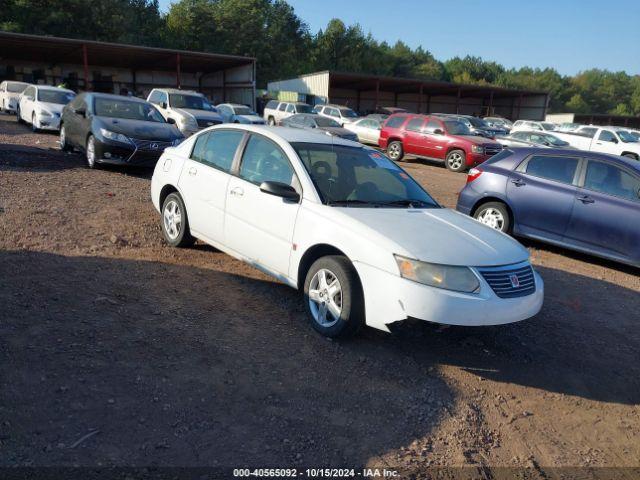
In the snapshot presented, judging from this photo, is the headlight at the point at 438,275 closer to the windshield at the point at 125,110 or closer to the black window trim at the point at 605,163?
the black window trim at the point at 605,163

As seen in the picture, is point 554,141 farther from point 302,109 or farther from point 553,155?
point 553,155

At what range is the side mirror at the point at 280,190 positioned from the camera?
4.40 m

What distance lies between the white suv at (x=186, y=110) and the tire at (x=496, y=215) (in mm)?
10198

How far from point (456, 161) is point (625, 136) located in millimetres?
11167

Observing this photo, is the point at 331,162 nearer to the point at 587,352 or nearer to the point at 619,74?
the point at 587,352

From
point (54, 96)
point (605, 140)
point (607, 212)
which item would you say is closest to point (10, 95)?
point (54, 96)

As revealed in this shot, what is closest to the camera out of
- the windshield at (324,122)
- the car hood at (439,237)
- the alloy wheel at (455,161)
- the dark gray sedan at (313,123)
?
the car hood at (439,237)

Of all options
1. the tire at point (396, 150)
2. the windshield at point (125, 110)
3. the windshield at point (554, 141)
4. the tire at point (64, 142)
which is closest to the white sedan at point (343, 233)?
the windshield at point (125, 110)

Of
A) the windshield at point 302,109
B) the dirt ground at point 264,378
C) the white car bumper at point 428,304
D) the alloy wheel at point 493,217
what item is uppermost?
the windshield at point 302,109

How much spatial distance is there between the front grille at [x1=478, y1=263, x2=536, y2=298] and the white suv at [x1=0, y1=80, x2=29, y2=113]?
2645 cm

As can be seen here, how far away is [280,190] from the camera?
441cm

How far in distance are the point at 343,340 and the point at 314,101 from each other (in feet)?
121

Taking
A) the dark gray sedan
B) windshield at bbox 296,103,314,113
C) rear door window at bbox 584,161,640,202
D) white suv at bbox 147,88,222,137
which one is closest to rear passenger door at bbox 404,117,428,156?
the dark gray sedan

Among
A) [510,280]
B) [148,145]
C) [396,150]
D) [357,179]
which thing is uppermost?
[357,179]
